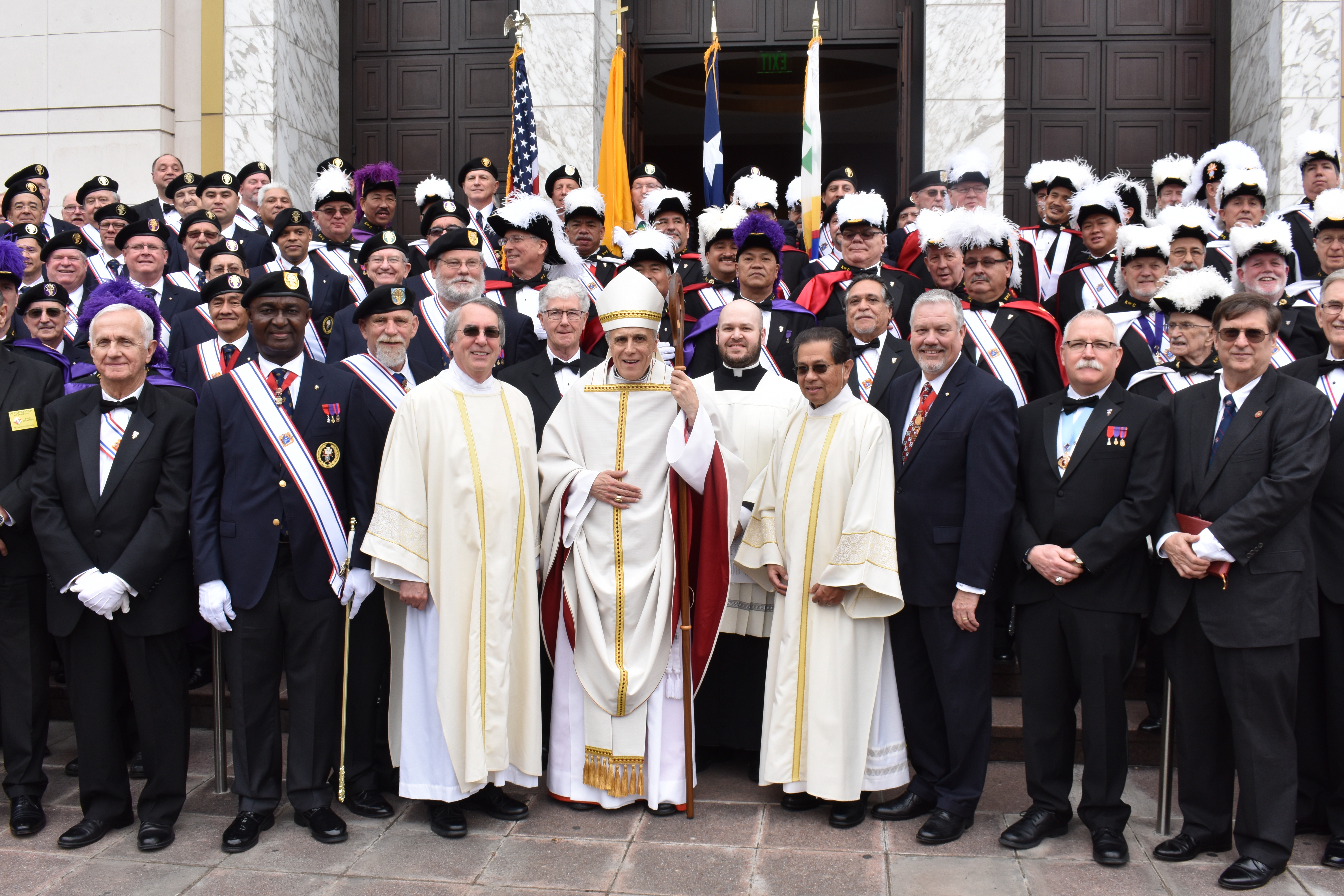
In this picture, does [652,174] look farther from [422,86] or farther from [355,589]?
[355,589]

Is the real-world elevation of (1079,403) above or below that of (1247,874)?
above

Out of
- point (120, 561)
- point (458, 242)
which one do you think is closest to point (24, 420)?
point (120, 561)

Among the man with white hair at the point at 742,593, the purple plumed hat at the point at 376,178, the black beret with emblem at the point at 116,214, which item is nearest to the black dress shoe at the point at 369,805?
the man with white hair at the point at 742,593

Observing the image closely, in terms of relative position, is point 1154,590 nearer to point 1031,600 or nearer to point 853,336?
point 1031,600

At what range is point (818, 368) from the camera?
4352 millimetres

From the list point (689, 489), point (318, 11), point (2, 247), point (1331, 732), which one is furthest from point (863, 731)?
point (318, 11)

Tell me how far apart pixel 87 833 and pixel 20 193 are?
16.9ft

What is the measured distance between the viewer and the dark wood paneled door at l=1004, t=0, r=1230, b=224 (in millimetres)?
10164

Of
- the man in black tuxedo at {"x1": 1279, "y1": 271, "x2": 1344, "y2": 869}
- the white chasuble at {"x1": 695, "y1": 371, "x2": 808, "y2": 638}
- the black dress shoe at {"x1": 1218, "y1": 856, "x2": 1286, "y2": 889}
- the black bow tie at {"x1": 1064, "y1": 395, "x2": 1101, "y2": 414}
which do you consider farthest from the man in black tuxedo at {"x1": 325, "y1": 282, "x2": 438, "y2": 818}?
the man in black tuxedo at {"x1": 1279, "y1": 271, "x2": 1344, "y2": 869}

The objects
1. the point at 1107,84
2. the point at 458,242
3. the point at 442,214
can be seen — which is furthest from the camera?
the point at 1107,84

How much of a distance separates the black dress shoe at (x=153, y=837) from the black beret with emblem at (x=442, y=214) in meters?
4.06

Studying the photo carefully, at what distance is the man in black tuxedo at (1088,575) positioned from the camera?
13.1ft

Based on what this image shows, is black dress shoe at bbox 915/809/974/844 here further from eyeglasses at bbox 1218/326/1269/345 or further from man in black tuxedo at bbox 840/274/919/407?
eyeglasses at bbox 1218/326/1269/345

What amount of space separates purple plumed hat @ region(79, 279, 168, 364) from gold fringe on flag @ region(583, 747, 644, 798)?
2526 mm
